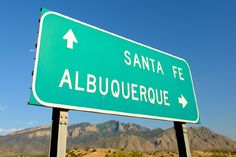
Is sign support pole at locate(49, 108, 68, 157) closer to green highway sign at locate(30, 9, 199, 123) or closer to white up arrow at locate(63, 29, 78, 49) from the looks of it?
green highway sign at locate(30, 9, 199, 123)

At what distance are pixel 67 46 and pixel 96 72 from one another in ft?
1.70

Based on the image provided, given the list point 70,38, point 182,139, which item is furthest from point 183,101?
point 70,38

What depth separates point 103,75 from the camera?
3.39 metres

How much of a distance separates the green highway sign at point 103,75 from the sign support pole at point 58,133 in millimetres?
113

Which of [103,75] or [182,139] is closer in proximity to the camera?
[103,75]

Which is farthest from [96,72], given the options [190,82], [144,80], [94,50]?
[190,82]

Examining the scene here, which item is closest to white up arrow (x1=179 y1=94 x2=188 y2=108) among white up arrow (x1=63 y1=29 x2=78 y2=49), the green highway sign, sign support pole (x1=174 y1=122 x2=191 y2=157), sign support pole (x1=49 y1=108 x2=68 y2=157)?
the green highway sign

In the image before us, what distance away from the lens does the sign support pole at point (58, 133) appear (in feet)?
8.45

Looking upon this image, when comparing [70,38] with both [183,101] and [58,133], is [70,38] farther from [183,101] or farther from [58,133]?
[183,101]

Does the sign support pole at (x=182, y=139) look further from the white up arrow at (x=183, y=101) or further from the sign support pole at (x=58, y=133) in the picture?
the sign support pole at (x=58, y=133)

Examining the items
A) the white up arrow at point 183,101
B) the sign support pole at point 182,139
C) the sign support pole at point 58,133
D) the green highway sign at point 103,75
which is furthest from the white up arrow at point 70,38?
the sign support pole at point 182,139

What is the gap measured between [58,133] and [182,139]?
8.04 feet

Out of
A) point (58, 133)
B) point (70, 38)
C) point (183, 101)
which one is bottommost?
point (58, 133)

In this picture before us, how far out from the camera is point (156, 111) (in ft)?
12.6
